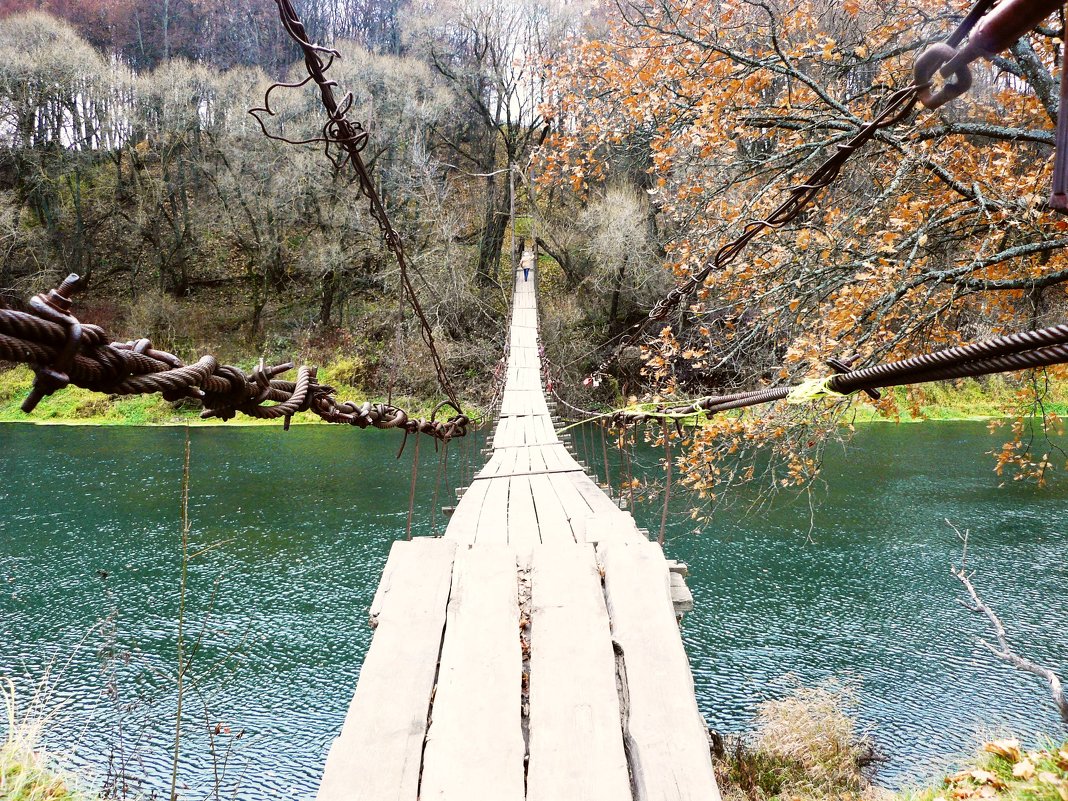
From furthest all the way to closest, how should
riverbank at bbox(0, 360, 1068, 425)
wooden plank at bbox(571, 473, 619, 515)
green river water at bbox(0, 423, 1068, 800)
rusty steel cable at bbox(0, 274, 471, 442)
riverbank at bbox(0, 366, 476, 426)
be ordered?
riverbank at bbox(0, 366, 476, 426)
riverbank at bbox(0, 360, 1068, 425)
green river water at bbox(0, 423, 1068, 800)
wooden plank at bbox(571, 473, 619, 515)
rusty steel cable at bbox(0, 274, 471, 442)

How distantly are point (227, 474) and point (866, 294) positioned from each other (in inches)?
275

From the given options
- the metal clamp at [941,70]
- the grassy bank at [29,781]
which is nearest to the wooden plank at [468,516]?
the metal clamp at [941,70]

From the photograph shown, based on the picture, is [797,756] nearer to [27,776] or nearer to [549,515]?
[549,515]

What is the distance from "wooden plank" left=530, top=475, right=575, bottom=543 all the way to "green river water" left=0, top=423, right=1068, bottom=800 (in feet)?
3.17

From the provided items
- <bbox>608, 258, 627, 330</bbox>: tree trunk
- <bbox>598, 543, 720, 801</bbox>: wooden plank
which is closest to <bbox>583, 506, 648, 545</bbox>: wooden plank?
<bbox>598, 543, 720, 801</bbox>: wooden plank

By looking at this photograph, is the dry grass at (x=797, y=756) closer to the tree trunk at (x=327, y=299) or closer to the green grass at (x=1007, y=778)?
the green grass at (x=1007, y=778)

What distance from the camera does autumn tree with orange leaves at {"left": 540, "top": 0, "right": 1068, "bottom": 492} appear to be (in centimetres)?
236

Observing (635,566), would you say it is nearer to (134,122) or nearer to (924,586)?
(924,586)

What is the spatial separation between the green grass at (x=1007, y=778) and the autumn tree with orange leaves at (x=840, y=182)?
116cm

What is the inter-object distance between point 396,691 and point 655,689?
1.33 feet

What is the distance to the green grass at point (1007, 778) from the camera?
213 centimetres

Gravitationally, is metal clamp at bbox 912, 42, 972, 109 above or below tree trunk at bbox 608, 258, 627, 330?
below

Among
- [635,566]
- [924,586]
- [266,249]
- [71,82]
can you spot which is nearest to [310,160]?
[266,249]

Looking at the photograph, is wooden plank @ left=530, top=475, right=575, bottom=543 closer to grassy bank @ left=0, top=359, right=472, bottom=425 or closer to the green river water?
the green river water
